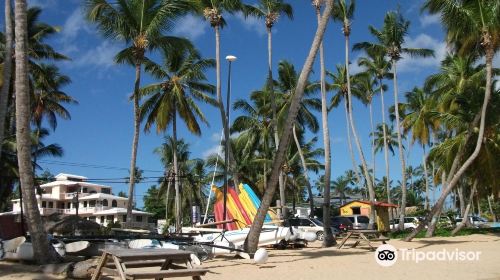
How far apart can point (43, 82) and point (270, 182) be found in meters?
23.1

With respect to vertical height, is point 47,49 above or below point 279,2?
below

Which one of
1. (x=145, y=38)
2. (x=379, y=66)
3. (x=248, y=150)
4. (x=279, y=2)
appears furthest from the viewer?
(x=248, y=150)

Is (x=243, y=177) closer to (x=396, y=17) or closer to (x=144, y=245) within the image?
(x=396, y=17)

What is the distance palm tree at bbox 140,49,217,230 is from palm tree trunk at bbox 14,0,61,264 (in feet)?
56.9

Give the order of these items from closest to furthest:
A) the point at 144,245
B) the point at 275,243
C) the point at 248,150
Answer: the point at 144,245
the point at 275,243
the point at 248,150

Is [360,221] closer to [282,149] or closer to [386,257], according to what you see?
[386,257]

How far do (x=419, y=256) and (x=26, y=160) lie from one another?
1141 centimetres

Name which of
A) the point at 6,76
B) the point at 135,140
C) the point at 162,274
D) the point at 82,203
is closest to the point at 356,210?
the point at 135,140

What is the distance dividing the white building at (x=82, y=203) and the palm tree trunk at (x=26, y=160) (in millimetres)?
46765

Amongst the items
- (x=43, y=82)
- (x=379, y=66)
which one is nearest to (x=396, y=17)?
(x=379, y=66)

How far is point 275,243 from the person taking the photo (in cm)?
1900

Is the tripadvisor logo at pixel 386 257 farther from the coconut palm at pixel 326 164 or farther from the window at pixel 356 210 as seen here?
the window at pixel 356 210

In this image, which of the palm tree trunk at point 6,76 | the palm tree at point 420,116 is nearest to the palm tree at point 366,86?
the palm tree at point 420,116

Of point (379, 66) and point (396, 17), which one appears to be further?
point (379, 66)
